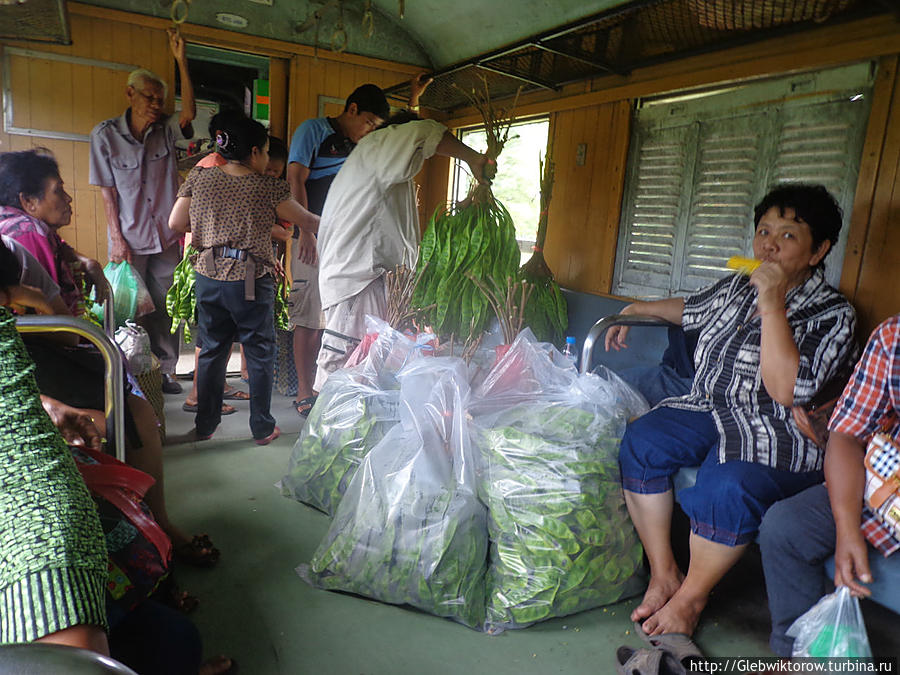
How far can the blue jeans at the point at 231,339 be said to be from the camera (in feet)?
9.66

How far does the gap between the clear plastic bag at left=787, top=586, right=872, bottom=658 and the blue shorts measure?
0.31 m

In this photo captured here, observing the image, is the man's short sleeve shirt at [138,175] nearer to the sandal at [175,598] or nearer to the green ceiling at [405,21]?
the green ceiling at [405,21]

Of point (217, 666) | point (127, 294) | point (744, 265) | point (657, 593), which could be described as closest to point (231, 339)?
point (127, 294)

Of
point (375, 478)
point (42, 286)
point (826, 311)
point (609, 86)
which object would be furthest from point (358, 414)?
point (609, 86)

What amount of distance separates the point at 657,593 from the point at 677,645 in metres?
0.20

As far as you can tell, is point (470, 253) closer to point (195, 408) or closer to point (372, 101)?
point (372, 101)

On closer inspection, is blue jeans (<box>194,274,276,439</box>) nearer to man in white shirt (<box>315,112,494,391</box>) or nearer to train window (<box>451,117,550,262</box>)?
man in white shirt (<box>315,112,494,391</box>)

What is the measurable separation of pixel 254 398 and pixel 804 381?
8.25ft

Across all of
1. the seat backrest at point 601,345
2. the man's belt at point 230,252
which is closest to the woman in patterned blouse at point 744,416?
the seat backrest at point 601,345

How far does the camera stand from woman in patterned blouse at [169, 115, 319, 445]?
2.85 meters

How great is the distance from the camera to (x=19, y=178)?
90.4 inches

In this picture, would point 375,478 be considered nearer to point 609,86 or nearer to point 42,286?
point 42,286

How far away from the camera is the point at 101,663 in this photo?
1.52ft

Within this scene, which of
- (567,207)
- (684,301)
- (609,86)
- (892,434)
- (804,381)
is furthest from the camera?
(567,207)
